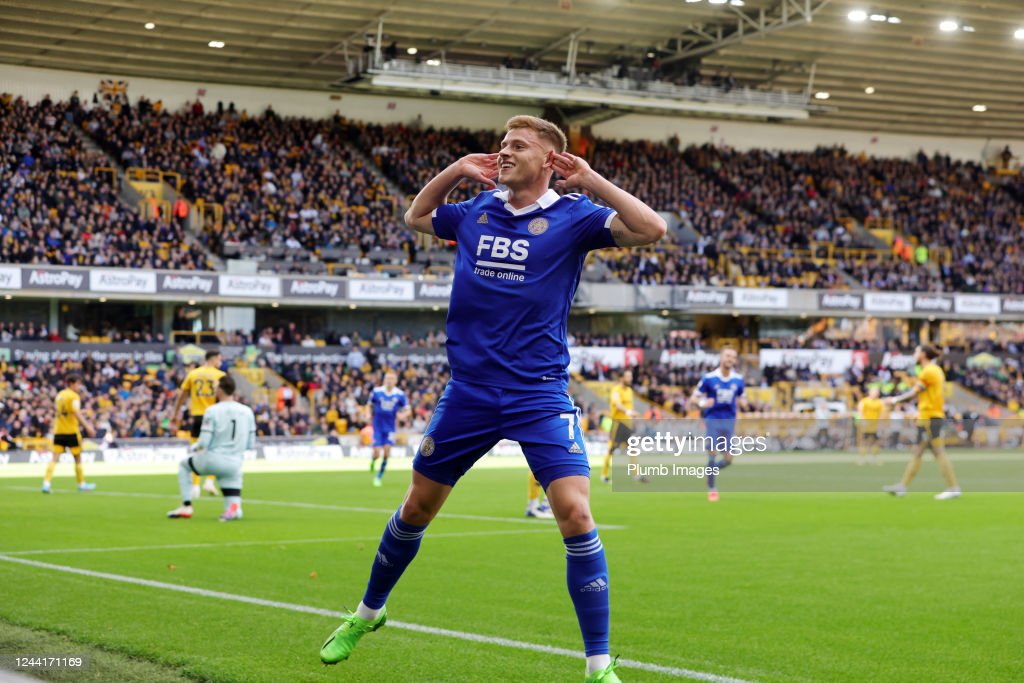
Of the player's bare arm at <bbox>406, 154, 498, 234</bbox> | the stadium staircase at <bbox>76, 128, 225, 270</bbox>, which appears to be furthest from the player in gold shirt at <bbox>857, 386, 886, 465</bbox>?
the player's bare arm at <bbox>406, 154, 498, 234</bbox>

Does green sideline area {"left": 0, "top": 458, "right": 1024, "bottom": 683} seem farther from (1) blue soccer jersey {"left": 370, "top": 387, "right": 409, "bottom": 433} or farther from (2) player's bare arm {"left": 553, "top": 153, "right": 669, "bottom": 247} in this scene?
(1) blue soccer jersey {"left": 370, "top": 387, "right": 409, "bottom": 433}

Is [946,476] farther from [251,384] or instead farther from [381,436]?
[251,384]

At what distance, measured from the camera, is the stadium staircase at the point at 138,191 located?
45.2 metres

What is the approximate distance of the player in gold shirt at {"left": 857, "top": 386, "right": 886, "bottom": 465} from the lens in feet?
122

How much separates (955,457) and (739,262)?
1576 cm

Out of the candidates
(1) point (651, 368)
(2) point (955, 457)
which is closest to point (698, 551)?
(2) point (955, 457)

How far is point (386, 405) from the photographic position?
86.5 ft

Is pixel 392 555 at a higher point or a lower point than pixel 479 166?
lower

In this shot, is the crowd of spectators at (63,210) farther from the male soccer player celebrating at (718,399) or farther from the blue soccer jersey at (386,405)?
the male soccer player celebrating at (718,399)

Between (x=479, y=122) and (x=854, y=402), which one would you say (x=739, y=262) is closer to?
(x=854, y=402)

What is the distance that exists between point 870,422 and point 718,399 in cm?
1772

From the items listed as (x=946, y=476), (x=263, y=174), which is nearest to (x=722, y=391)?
(x=946, y=476)

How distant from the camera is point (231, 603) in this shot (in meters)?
9.20

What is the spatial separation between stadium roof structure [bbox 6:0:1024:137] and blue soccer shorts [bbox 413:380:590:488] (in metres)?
36.9
